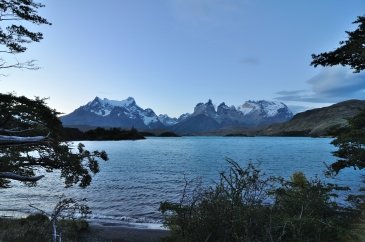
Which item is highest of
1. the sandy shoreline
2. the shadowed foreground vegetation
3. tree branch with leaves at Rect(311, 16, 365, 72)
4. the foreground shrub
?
tree branch with leaves at Rect(311, 16, 365, 72)

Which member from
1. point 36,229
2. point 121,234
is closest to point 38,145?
point 36,229

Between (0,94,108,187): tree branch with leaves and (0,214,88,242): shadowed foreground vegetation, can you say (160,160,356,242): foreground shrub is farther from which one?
(0,94,108,187): tree branch with leaves

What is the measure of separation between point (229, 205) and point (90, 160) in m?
14.1

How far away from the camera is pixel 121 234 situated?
25.0 metres

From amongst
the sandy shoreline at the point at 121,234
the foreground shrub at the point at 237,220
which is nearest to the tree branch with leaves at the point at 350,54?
the foreground shrub at the point at 237,220

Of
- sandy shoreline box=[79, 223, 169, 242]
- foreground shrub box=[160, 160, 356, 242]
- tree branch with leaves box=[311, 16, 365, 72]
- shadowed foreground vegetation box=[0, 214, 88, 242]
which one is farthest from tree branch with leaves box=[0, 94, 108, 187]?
tree branch with leaves box=[311, 16, 365, 72]

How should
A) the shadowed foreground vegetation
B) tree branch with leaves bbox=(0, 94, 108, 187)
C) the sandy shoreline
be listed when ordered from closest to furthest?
1. the shadowed foreground vegetation
2. tree branch with leaves bbox=(0, 94, 108, 187)
3. the sandy shoreline

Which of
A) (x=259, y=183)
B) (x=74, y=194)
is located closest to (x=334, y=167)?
(x=259, y=183)

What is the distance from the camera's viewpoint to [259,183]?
9258mm

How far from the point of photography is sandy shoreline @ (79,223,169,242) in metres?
23.2

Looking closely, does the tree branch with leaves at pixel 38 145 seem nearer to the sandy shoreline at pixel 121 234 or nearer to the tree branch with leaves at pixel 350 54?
the sandy shoreline at pixel 121 234

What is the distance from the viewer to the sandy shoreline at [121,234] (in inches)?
914

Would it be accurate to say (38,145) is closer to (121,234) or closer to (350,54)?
(121,234)

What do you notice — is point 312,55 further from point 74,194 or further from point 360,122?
point 74,194
